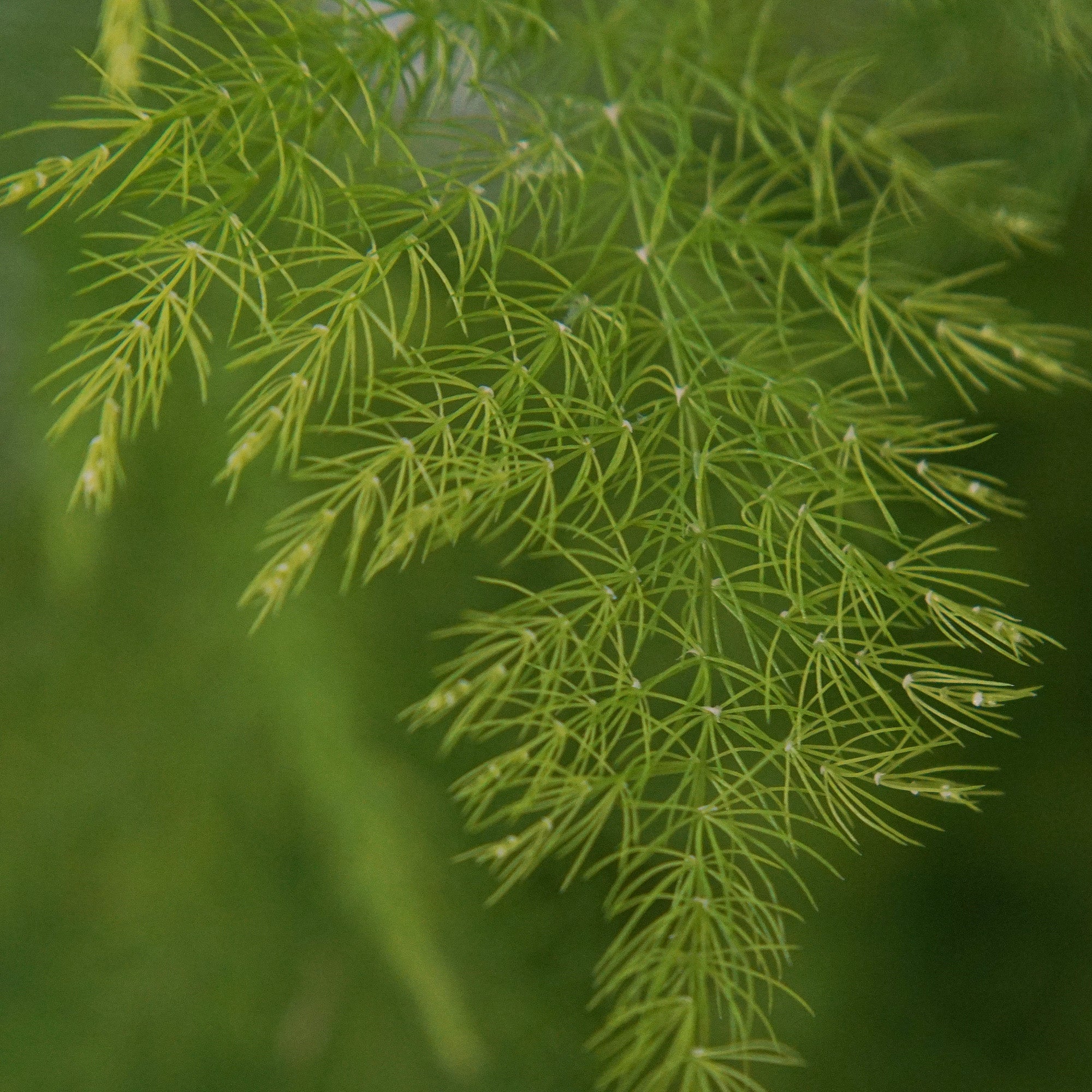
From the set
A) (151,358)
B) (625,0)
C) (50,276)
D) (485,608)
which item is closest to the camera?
(151,358)

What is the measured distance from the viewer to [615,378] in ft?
2.08

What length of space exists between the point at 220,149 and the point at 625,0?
274 millimetres

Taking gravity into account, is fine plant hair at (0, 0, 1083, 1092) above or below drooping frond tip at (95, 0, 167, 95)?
below

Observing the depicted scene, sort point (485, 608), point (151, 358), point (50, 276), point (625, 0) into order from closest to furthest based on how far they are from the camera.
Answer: point (151, 358) < point (625, 0) < point (50, 276) < point (485, 608)

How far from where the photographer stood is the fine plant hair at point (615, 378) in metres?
0.45

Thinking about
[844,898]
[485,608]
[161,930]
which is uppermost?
[485,608]

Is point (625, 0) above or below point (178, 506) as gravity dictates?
above

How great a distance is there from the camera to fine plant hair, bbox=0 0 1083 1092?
0.45 meters

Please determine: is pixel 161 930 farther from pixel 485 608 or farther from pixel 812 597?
pixel 812 597

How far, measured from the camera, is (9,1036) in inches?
32.3

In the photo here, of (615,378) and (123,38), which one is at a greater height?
(123,38)

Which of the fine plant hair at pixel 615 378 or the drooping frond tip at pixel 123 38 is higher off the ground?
the drooping frond tip at pixel 123 38

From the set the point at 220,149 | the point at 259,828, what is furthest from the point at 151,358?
the point at 259,828

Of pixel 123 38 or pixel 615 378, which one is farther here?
pixel 615 378
